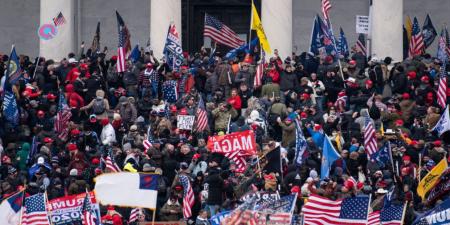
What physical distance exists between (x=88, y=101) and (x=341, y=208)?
63.1 ft

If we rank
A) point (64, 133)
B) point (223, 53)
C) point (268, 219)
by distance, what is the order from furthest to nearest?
point (223, 53) → point (64, 133) → point (268, 219)

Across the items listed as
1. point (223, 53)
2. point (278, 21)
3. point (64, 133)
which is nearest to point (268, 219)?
point (64, 133)

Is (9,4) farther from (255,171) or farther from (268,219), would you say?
(268,219)

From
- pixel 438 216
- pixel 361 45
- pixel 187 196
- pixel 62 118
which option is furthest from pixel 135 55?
pixel 438 216

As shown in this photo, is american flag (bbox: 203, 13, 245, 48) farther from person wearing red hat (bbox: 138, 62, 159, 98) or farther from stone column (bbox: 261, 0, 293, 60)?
person wearing red hat (bbox: 138, 62, 159, 98)

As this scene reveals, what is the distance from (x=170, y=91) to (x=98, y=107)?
11.2ft

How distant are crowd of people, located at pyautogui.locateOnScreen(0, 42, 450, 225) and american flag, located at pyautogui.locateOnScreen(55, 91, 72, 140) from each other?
8.2 inches

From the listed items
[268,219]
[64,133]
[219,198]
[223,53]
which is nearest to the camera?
[268,219]

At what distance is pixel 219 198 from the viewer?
→ 232 feet

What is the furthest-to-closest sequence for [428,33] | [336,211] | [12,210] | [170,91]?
[428,33], [170,91], [12,210], [336,211]

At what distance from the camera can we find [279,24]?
291 feet

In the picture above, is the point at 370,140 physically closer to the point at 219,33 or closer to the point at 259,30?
the point at 259,30

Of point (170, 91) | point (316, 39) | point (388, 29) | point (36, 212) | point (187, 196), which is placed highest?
point (388, 29)

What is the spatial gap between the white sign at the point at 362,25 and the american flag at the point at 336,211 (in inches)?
886
